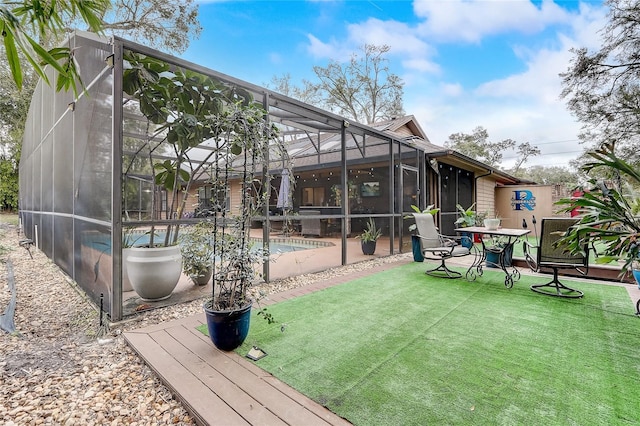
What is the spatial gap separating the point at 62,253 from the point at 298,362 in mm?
5065

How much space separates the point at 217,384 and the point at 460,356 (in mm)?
1766

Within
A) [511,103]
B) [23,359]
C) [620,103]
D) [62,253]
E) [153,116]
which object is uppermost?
[511,103]

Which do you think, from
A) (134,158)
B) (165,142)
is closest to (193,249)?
(134,158)

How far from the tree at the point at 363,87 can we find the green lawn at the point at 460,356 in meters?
17.3

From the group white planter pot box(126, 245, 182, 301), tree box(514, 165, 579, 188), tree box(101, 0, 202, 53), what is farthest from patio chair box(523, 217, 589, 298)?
tree box(514, 165, 579, 188)

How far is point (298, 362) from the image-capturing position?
7.29 ft

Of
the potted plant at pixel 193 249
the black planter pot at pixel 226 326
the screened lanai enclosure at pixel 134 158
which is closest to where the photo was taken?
the black planter pot at pixel 226 326

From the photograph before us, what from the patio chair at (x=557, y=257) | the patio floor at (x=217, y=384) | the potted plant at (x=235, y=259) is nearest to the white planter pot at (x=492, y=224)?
the patio chair at (x=557, y=257)

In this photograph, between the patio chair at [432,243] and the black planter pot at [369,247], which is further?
the black planter pot at [369,247]

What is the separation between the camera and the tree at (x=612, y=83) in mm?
10117

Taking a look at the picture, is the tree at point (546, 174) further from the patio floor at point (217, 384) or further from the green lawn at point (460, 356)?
the patio floor at point (217, 384)

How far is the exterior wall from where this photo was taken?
464 inches

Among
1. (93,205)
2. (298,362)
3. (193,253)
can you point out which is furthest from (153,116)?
(298,362)

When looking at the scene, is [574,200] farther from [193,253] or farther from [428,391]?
[193,253]
